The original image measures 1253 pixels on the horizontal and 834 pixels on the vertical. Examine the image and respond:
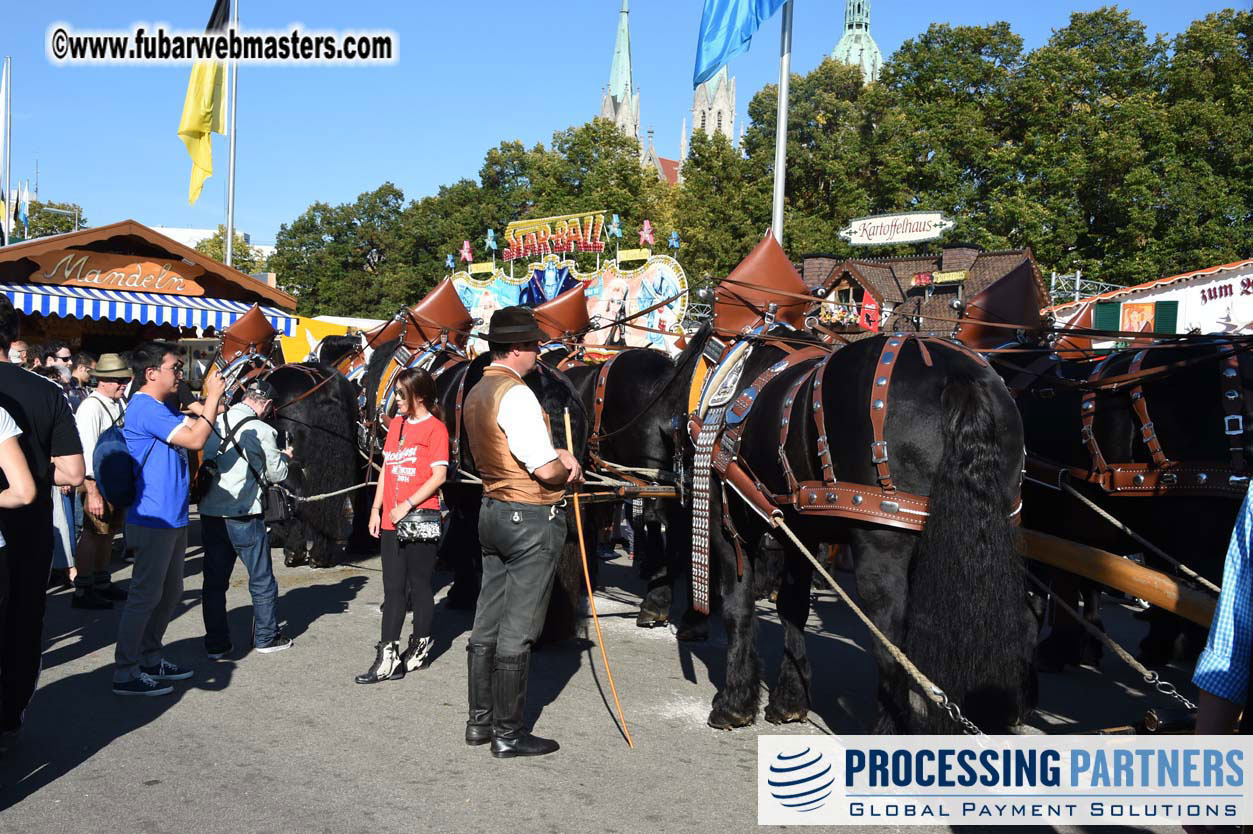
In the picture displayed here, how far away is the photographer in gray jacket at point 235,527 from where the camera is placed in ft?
20.5

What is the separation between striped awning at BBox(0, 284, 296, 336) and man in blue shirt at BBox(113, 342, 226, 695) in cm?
767

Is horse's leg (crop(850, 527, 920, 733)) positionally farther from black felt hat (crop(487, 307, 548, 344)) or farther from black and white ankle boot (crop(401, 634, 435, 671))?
black and white ankle boot (crop(401, 634, 435, 671))

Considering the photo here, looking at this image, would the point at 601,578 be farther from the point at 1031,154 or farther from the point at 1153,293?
the point at 1031,154

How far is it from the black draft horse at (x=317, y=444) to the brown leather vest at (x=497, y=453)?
4.82m

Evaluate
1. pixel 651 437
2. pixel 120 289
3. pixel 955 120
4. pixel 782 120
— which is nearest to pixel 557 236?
pixel 955 120

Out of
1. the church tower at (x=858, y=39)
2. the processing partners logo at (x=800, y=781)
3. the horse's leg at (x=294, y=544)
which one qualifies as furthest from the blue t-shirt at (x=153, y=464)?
the church tower at (x=858, y=39)

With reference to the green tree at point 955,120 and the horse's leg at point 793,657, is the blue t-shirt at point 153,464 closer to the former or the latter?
the horse's leg at point 793,657

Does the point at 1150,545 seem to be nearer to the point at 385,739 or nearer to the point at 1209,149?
the point at 385,739

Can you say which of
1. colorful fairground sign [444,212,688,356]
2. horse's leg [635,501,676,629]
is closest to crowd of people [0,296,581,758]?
horse's leg [635,501,676,629]

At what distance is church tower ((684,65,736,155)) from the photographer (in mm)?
112938

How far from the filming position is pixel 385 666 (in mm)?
5902

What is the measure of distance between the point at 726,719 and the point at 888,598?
4.60 feet

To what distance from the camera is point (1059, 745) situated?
13.4ft

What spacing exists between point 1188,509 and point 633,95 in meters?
118
